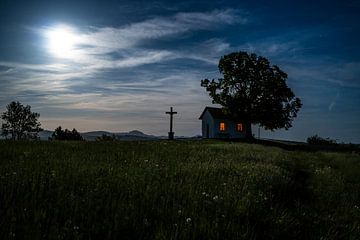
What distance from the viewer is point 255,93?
62.1 meters

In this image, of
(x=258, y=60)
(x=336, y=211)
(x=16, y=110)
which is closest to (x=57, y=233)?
(x=336, y=211)

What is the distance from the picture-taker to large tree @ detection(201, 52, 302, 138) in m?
61.2

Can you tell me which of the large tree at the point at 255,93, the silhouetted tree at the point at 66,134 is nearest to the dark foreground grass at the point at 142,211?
the large tree at the point at 255,93

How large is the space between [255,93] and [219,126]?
53.9ft

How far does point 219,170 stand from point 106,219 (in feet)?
25.0

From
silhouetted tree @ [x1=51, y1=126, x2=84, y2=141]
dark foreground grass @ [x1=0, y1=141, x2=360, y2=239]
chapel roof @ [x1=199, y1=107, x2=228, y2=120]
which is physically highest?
chapel roof @ [x1=199, y1=107, x2=228, y2=120]

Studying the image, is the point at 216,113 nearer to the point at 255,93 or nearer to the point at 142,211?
the point at 255,93

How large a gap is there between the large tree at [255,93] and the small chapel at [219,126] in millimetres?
11603

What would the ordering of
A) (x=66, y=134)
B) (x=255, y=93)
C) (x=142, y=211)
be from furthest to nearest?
(x=66, y=134)
(x=255, y=93)
(x=142, y=211)

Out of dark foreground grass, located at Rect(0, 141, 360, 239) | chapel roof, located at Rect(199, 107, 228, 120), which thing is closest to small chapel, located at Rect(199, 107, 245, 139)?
chapel roof, located at Rect(199, 107, 228, 120)

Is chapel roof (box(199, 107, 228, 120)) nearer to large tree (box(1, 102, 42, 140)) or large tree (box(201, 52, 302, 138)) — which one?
large tree (box(201, 52, 302, 138))

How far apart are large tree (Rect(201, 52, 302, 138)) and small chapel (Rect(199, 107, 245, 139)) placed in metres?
11.6

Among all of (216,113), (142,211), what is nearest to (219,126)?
(216,113)

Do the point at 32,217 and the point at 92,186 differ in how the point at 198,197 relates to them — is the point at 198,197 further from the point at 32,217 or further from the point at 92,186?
the point at 32,217
